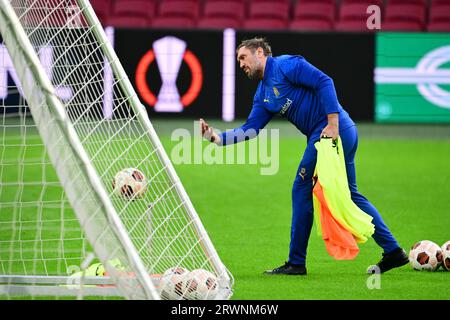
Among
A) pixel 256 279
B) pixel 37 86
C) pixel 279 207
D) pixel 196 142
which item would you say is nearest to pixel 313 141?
pixel 256 279

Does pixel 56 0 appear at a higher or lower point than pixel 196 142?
higher

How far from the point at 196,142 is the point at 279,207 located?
608 cm

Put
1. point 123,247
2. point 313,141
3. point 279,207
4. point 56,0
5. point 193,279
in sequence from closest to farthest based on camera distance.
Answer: point 123,247, point 193,279, point 56,0, point 313,141, point 279,207

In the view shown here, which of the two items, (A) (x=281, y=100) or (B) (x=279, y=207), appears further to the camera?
(B) (x=279, y=207)

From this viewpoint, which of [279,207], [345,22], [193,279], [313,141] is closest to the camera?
[193,279]

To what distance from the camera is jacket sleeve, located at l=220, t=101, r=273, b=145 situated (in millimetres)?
8523

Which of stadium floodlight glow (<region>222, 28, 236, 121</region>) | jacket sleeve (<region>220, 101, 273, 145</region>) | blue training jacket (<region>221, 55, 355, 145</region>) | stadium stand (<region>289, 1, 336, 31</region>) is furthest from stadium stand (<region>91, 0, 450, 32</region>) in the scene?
blue training jacket (<region>221, 55, 355, 145</region>)

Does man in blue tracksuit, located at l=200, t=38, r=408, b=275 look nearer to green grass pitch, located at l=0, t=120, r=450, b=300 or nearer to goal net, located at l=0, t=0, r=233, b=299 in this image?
green grass pitch, located at l=0, t=120, r=450, b=300

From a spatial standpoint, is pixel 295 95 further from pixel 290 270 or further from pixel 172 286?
pixel 172 286

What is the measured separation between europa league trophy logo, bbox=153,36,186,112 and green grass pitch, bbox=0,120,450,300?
1.24 ft

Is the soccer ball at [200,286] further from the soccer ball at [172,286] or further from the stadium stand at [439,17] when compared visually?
the stadium stand at [439,17]

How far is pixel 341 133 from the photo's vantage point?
27.3ft

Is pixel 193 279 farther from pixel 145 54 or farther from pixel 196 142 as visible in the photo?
pixel 145 54

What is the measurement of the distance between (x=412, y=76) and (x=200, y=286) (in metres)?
13.1
